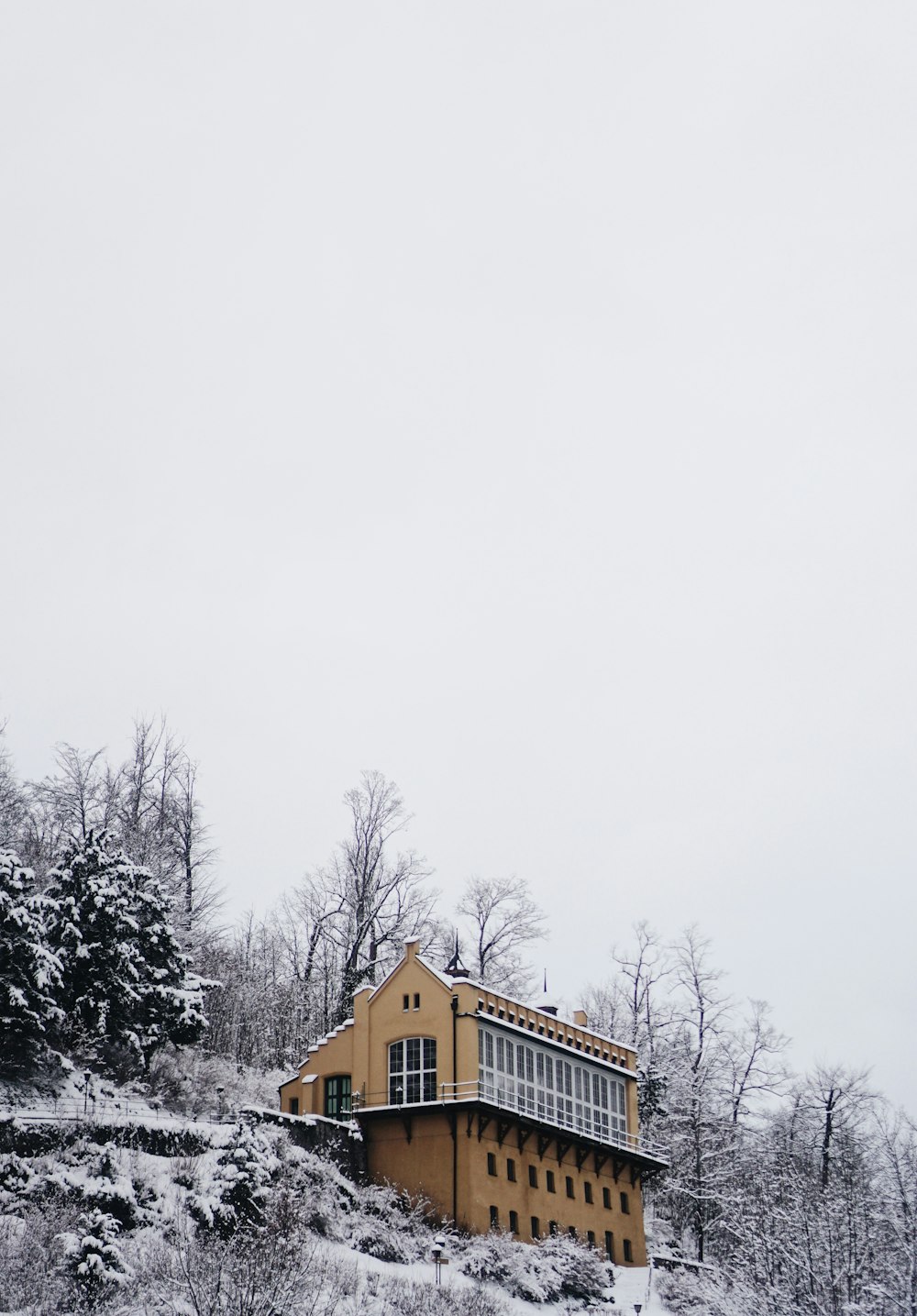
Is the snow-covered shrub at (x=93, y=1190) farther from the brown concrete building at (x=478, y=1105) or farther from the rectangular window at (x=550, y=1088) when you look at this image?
the rectangular window at (x=550, y=1088)

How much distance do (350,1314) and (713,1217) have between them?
30585 mm

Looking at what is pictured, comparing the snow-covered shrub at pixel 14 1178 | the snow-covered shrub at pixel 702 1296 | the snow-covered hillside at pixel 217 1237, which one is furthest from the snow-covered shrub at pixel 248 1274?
the snow-covered shrub at pixel 702 1296

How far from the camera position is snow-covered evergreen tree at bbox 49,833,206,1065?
142 ft

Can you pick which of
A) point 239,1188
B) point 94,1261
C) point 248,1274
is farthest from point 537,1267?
point 94,1261

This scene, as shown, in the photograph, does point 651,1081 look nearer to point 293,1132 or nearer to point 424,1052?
point 424,1052

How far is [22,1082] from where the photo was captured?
39.2m

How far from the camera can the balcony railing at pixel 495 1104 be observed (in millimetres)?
46375

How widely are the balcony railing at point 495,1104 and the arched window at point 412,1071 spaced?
0.59 ft

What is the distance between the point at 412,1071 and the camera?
47.9 meters

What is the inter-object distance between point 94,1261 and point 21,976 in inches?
418

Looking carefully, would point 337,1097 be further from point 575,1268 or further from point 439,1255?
point 575,1268

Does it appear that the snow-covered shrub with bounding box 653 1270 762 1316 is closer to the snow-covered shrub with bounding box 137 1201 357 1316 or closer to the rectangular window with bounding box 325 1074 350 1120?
the snow-covered shrub with bounding box 137 1201 357 1316

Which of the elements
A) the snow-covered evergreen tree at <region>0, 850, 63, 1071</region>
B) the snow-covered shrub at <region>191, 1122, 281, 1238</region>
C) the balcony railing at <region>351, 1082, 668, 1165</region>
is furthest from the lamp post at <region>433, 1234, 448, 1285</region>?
the snow-covered evergreen tree at <region>0, 850, 63, 1071</region>

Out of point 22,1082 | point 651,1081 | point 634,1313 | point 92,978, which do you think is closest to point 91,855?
point 92,978
